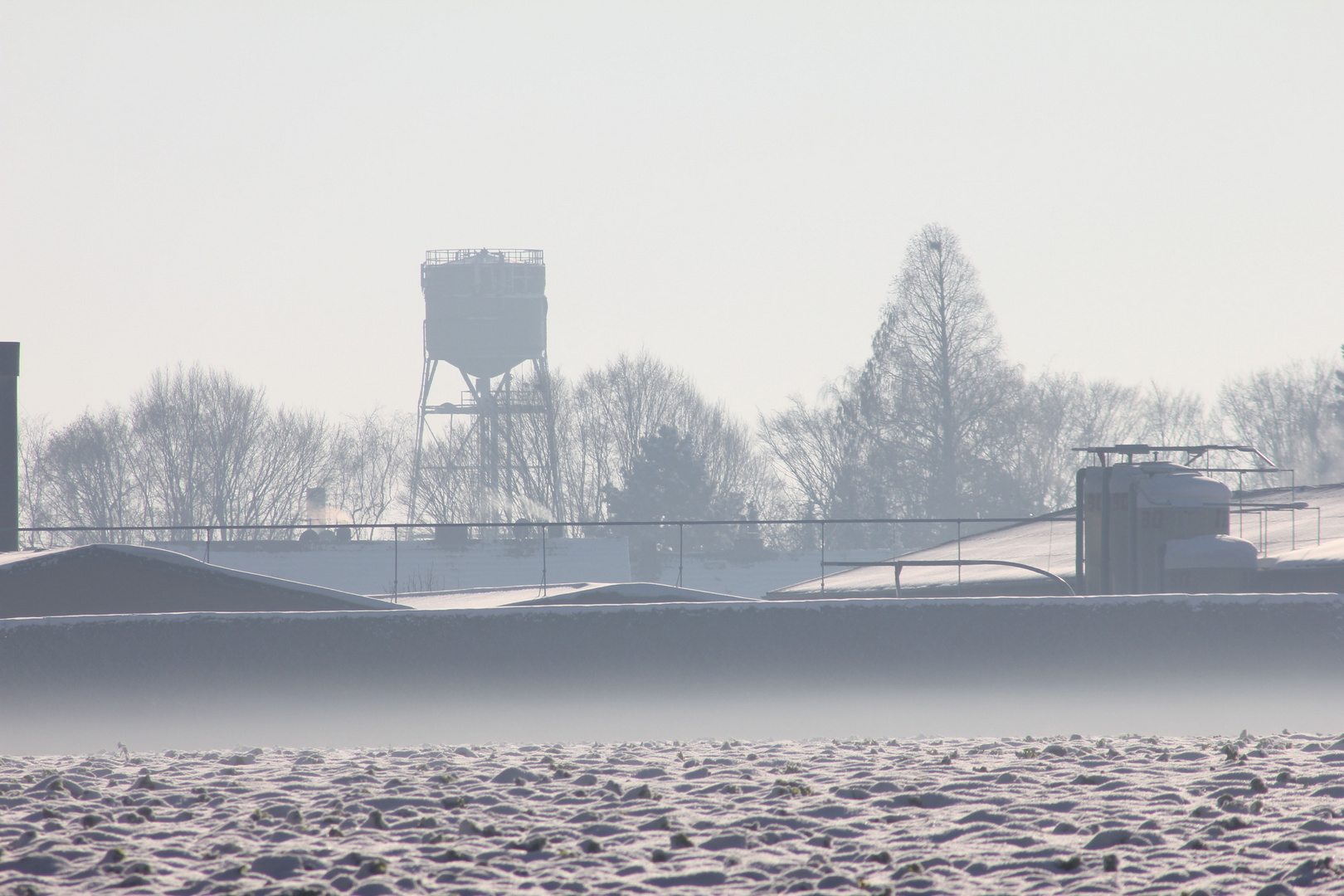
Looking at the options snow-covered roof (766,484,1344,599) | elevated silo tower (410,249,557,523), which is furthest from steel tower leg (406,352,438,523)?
snow-covered roof (766,484,1344,599)

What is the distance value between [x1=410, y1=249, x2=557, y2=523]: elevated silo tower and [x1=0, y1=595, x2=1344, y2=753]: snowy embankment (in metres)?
44.0

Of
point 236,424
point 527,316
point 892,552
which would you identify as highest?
point 527,316

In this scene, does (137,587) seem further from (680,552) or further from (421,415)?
(421,415)

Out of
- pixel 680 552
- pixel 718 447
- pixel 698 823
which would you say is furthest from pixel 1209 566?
pixel 718 447

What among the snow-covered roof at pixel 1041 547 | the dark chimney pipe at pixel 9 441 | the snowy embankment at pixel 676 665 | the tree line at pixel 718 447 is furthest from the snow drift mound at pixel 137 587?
the tree line at pixel 718 447

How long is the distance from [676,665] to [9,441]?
41.1 feet

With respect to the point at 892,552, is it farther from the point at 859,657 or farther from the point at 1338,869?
the point at 1338,869

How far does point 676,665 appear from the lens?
12.1 metres

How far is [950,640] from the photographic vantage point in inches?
484

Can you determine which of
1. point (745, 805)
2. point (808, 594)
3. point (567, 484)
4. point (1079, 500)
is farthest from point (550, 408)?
point (745, 805)

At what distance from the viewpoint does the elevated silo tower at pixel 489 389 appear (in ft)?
185

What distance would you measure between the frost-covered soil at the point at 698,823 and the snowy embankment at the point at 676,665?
9.41 ft

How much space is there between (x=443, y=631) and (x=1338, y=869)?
8.70 metres

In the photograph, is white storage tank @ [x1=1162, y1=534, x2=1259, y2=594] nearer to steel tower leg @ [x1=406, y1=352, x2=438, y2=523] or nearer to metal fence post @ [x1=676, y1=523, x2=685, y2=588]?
metal fence post @ [x1=676, y1=523, x2=685, y2=588]
